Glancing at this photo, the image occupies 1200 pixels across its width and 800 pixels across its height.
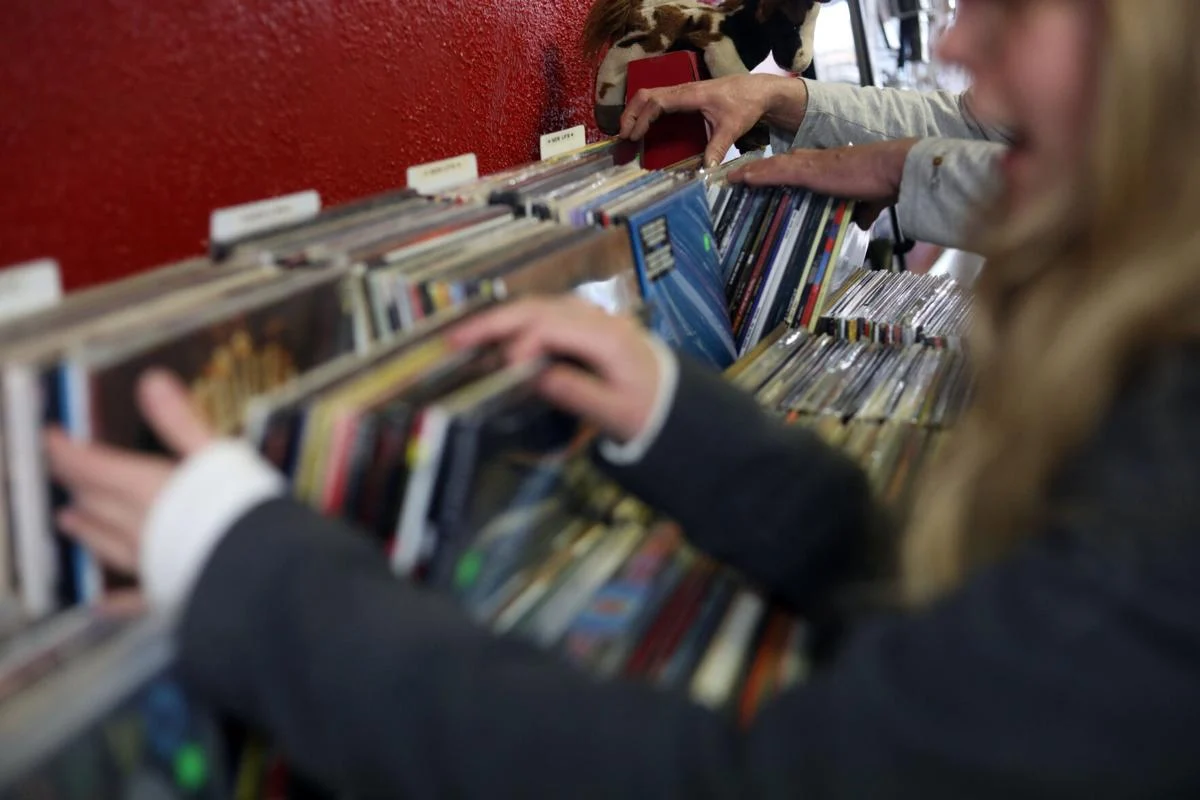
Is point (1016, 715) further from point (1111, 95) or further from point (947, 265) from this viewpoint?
point (947, 265)

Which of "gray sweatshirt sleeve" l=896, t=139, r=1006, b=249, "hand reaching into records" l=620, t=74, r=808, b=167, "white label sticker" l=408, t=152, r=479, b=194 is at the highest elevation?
"hand reaching into records" l=620, t=74, r=808, b=167

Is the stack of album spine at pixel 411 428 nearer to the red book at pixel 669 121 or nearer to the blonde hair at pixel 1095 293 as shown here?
the blonde hair at pixel 1095 293

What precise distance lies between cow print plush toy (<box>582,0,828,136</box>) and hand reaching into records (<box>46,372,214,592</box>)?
1.19 m

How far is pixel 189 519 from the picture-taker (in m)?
0.51

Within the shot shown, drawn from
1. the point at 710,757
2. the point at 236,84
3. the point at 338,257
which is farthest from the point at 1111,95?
the point at 236,84

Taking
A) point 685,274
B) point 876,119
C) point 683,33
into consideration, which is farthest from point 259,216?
point 876,119

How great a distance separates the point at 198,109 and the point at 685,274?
1.95 ft

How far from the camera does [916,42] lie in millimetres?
3645

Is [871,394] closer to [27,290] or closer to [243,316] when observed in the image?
[243,316]

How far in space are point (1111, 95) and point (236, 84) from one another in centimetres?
86

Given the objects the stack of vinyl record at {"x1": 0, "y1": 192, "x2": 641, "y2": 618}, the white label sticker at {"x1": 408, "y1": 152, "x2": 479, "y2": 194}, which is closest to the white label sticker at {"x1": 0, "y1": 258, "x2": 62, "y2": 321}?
the stack of vinyl record at {"x1": 0, "y1": 192, "x2": 641, "y2": 618}

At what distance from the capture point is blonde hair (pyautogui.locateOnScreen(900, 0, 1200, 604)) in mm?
509

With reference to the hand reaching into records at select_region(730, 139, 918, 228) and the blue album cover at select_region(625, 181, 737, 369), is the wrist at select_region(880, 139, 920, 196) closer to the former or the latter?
the hand reaching into records at select_region(730, 139, 918, 228)

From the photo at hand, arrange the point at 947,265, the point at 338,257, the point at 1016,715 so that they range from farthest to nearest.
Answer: the point at 947,265
the point at 338,257
the point at 1016,715
